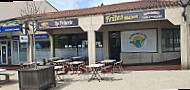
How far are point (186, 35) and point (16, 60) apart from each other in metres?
15.1

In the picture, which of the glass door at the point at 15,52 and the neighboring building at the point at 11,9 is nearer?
the glass door at the point at 15,52

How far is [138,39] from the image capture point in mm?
14305

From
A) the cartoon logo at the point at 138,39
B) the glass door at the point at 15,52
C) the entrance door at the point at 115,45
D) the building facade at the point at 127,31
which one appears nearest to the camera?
the building facade at the point at 127,31

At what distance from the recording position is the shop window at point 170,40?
13840 millimetres

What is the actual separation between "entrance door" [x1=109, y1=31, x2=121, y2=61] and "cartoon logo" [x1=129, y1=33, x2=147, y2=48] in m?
1.06

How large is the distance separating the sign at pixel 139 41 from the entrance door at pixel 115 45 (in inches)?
12.9

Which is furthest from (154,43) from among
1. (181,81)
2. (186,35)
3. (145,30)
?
(181,81)

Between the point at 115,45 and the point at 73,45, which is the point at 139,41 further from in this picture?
the point at 73,45

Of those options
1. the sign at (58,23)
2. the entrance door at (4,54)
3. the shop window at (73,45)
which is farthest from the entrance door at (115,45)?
the entrance door at (4,54)

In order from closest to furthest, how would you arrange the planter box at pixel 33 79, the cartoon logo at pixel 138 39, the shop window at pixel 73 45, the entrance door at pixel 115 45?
the planter box at pixel 33 79 → the cartoon logo at pixel 138 39 → the entrance door at pixel 115 45 → the shop window at pixel 73 45

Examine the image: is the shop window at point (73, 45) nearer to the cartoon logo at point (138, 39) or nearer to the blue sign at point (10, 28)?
the cartoon logo at point (138, 39)

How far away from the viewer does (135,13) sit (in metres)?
10.8

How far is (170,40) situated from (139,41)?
2.31 m

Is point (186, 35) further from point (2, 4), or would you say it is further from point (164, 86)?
point (2, 4)
